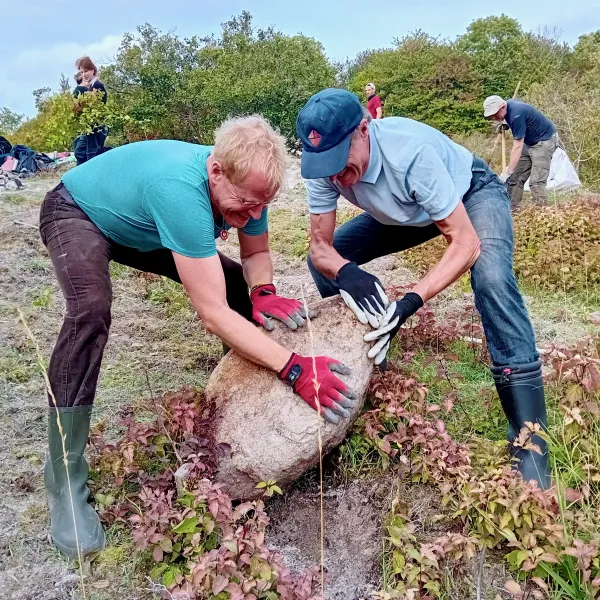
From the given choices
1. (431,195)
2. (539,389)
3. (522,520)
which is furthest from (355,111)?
(522,520)

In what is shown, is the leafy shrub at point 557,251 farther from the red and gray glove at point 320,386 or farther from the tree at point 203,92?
the tree at point 203,92

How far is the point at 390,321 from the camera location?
2.73 meters

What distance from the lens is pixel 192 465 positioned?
236 cm

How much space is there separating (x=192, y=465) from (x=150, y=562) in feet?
1.28

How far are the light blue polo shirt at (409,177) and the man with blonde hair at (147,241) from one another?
21.3 inches

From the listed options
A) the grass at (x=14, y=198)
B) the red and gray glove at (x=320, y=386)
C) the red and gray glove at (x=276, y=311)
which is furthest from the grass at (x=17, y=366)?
the grass at (x=14, y=198)

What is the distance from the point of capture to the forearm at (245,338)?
2.44 m

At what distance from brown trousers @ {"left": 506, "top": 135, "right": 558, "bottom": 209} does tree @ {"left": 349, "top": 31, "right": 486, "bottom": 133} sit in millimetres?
11697

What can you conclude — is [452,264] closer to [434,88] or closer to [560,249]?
[560,249]

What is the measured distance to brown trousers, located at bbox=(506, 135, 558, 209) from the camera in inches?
305

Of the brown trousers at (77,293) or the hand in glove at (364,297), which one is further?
the hand in glove at (364,297)

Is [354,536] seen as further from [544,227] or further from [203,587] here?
[544,227]

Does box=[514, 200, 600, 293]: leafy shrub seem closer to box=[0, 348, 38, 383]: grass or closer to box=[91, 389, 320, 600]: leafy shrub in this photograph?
box=[91, 389, 320, 600]: leafy shrub

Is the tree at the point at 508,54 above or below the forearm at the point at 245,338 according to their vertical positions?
above
